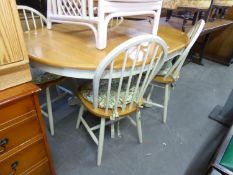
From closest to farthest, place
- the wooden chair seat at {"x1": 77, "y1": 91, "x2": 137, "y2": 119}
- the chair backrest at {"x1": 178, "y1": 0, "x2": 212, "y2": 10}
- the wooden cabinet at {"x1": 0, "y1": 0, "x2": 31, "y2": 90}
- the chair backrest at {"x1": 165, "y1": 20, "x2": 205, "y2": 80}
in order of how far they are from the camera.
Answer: the wooden cabinet at {"x1": 0, "y1": 0, "x2": 31, "y2": 90} → the wooden chair seat at {"x1": 77, "y1": 91, "x2": 137, "y2": 119} → the chair backrest at {"x1": 165, "y1": 20, "x2": 205, "y2": 80} → the chair backrest at {"x1": 178, "y1": 0, "x2": 212, "y2": 10}

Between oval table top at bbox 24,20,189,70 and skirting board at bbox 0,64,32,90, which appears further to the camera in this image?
oval table top at bbox 24,20,189,70

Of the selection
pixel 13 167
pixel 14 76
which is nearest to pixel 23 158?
pixel 13 167

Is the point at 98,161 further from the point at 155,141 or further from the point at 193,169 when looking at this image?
the point at 193,169

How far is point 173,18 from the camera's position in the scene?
9.39 feet

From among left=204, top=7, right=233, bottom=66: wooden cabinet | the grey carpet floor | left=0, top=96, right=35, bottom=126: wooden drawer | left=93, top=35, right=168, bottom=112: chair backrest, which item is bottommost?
the grey carpet floor

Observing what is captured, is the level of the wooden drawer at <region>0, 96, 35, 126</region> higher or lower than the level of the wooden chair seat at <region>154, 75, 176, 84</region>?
higher

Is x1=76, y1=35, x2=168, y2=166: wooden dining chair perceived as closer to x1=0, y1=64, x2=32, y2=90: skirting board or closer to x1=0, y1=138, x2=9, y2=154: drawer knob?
x1=0, y1=64, x2=32, y2=90: skirting board

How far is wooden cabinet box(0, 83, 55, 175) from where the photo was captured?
722 mm

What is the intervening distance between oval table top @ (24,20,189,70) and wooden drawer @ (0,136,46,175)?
427 mm

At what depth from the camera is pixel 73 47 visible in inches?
43.4

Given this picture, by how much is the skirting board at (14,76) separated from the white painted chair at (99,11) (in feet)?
1.56

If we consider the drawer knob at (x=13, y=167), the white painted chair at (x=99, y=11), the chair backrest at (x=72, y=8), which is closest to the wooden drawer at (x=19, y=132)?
the drawer knob at (x=13, y=167)

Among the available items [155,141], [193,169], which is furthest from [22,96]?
[193,169]

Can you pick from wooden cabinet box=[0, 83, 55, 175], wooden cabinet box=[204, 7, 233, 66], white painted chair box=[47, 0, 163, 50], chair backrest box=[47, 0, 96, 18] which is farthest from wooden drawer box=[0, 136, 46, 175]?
wooden cabinet box=[204, 7, 233, 66]
